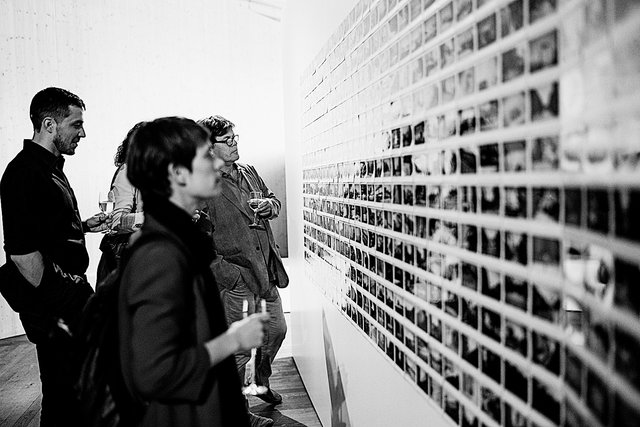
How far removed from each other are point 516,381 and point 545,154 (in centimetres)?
37

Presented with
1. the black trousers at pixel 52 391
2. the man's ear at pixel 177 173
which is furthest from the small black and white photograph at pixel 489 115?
the black trousers at pixel 52 391

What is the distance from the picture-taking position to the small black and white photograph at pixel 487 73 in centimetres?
110

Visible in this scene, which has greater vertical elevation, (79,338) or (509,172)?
(509,172)

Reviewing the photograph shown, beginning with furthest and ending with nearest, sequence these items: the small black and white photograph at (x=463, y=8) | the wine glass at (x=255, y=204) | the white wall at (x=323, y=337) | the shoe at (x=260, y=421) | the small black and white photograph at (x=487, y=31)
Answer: the shoe at (x=260, y=421) < the wine glass at (x=255, y=204) < the white wall at (x=323, y=337) < the small black and white photograph at (x=463, y=8) < the small black and white photograph at (x=487, y=31)

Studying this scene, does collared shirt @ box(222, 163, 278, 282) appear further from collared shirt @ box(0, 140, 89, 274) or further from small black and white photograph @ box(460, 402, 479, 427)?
small black and white photograph @ box(460, 402, 479, 427)

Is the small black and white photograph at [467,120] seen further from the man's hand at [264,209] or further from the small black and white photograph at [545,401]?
the man's hand at [264,209]

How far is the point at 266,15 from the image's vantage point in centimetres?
771

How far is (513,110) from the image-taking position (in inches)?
40.9

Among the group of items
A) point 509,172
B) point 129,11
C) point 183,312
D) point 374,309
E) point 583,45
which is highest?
point 129,11

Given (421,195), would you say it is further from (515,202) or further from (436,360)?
(515,202)

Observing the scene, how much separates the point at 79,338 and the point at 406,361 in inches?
32.4

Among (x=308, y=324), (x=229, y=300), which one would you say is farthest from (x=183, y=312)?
(x=308, y=324)

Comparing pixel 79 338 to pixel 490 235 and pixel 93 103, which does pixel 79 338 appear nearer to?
pixel 490 235

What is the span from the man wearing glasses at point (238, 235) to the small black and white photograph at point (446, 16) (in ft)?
7.89
